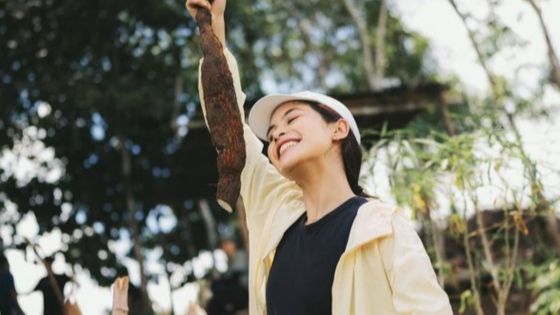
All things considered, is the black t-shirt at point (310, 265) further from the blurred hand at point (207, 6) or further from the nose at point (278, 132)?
the blurred hand at point (207, 6)

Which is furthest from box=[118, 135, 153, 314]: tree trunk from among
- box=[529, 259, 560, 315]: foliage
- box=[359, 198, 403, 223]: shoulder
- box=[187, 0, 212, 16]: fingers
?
box=[359, 198, 403, 223]: shoulder

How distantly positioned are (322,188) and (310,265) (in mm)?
241

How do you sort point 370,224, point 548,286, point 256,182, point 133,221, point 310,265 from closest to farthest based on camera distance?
1. point 370,224
2. point 310,265
3. point 256,182
4. point 548,286
5. point 133,221

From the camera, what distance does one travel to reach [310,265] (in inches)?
68.0

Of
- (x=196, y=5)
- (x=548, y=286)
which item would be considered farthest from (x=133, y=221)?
(x=196, y=5)

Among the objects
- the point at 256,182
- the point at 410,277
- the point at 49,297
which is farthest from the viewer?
the point at 49,297

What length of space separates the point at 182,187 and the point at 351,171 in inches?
321

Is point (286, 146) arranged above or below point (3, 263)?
above

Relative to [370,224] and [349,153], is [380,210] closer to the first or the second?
[370,224]

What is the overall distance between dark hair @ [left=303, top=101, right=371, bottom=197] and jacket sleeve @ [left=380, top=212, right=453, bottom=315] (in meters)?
0.35

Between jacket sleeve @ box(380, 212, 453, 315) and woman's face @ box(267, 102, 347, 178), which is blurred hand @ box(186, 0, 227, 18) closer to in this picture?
woman's face @ box(267, 102, 347, 178)

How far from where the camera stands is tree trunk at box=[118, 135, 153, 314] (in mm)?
8812

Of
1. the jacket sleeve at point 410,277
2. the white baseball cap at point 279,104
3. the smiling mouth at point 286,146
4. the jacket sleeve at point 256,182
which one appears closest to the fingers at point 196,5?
the jacket sleeve at point 256,182

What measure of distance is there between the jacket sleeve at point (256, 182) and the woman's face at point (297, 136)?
124 millimetres
